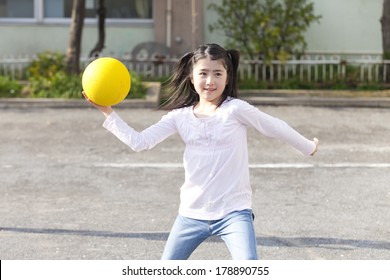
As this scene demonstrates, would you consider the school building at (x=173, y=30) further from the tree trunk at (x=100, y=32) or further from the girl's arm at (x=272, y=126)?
the girl's arm at (x=272, y=126)

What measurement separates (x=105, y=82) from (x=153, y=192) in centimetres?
473

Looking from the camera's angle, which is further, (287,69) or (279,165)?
(287,69)

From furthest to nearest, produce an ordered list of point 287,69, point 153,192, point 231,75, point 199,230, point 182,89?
point 287,69 < point 153,192 < point 182,89 < point 231,75 < point 199,230

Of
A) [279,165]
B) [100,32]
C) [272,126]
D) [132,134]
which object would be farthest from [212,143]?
[100,32]

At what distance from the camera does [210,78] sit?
18.9 feet

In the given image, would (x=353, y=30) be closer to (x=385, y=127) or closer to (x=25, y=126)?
(x=385, y=127)

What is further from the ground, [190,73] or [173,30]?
[190,73]

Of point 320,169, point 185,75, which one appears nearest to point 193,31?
point 320,169

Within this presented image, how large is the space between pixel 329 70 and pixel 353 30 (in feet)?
9.19

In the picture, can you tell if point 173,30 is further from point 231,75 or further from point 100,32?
point 231,75

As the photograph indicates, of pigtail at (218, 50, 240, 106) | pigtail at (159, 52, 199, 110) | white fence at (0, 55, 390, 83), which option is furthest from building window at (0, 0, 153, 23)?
pigtail at (218, 50, 240, 106)

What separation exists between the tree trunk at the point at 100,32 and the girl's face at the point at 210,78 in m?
14.2

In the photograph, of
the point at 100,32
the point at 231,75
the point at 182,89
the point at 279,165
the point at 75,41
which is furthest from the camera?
the point at 100,32

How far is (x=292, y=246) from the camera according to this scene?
26.8ft
